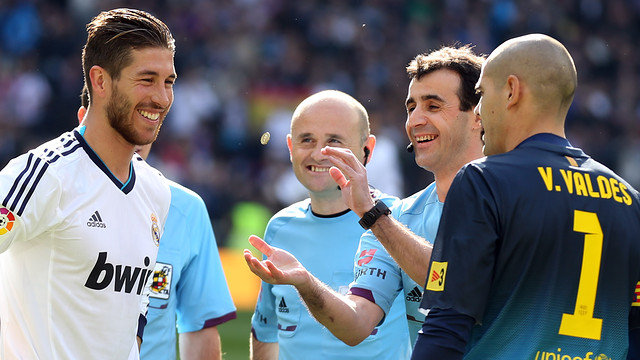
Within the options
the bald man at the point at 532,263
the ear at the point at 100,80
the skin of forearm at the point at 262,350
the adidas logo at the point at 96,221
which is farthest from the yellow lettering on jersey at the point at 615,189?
the skin of forearm at the point at 262,350

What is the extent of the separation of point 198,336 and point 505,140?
104 inches

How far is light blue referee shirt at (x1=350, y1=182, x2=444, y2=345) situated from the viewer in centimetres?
429

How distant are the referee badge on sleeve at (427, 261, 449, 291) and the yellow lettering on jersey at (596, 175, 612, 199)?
0.64m

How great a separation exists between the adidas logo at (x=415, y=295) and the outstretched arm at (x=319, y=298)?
0.25 m

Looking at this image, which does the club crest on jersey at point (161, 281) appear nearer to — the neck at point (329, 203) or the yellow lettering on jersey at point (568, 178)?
the neck at point (329, 203)

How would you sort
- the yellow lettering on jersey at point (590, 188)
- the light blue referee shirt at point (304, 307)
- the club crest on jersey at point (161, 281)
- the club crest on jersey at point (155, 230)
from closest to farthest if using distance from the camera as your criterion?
the yellow lettering on jersey at point (590, 188), the club crest on jersey at point (155, 230), the light blue referee shirt at point (304, 307), the club crest on jersey at point (161, 281)

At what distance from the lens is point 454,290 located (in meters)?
3.05

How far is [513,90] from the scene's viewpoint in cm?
330

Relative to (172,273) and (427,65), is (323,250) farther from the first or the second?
(427,65)

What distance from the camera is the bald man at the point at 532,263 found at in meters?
3.04

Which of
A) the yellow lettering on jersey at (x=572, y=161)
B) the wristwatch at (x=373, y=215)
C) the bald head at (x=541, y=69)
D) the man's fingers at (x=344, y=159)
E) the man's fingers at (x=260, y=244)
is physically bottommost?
the man's fingers at (x=260, y=244)

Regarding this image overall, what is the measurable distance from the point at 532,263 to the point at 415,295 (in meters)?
1.40

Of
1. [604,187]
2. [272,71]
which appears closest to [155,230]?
[604,187]

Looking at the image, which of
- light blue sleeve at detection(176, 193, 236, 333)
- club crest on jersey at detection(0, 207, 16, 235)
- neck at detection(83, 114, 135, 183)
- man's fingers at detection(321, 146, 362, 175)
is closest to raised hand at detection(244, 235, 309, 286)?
man's fingers at detection(321, 146, 362, 175)
